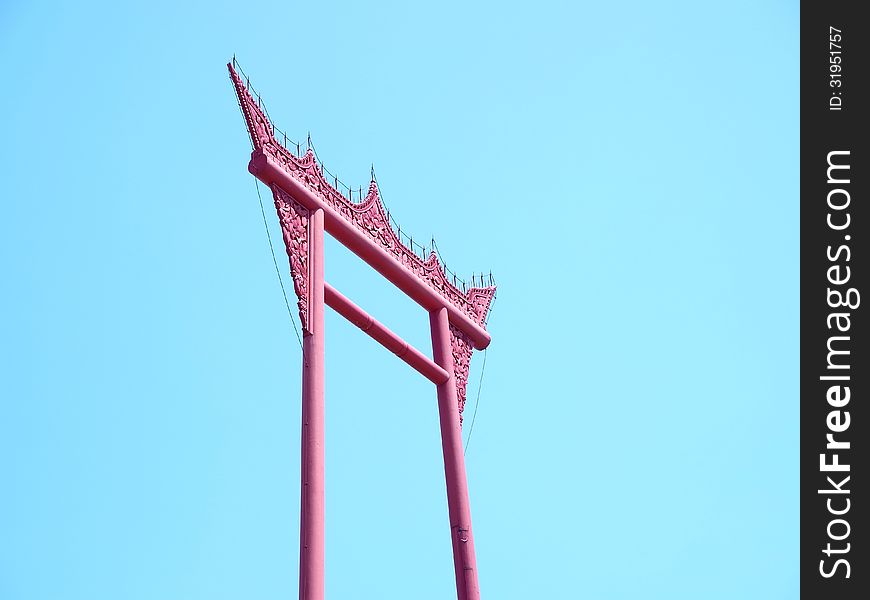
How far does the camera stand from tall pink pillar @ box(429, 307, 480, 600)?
977cm

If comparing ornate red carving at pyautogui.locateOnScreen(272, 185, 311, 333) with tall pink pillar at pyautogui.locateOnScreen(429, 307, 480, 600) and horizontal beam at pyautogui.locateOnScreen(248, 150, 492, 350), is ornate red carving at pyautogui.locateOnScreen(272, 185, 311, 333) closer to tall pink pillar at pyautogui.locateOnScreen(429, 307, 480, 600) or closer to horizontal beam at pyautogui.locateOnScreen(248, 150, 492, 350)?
horizontal beam at pyautogui.locateOnScreen(248, 150, 492, 350)

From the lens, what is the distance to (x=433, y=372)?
1074 cm

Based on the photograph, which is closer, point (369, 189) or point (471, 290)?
point (369, 189)

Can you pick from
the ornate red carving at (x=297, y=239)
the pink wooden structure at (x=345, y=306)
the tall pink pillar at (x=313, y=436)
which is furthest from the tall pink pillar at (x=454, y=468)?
the ornate red carving at (x=297, y=239)

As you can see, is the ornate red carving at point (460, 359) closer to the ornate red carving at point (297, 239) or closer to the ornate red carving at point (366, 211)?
the ornate red carving at point (366, 211)

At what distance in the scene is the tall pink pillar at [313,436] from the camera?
8.30 meters

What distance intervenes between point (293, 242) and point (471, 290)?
2425 mm

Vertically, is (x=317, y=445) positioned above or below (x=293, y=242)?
below
